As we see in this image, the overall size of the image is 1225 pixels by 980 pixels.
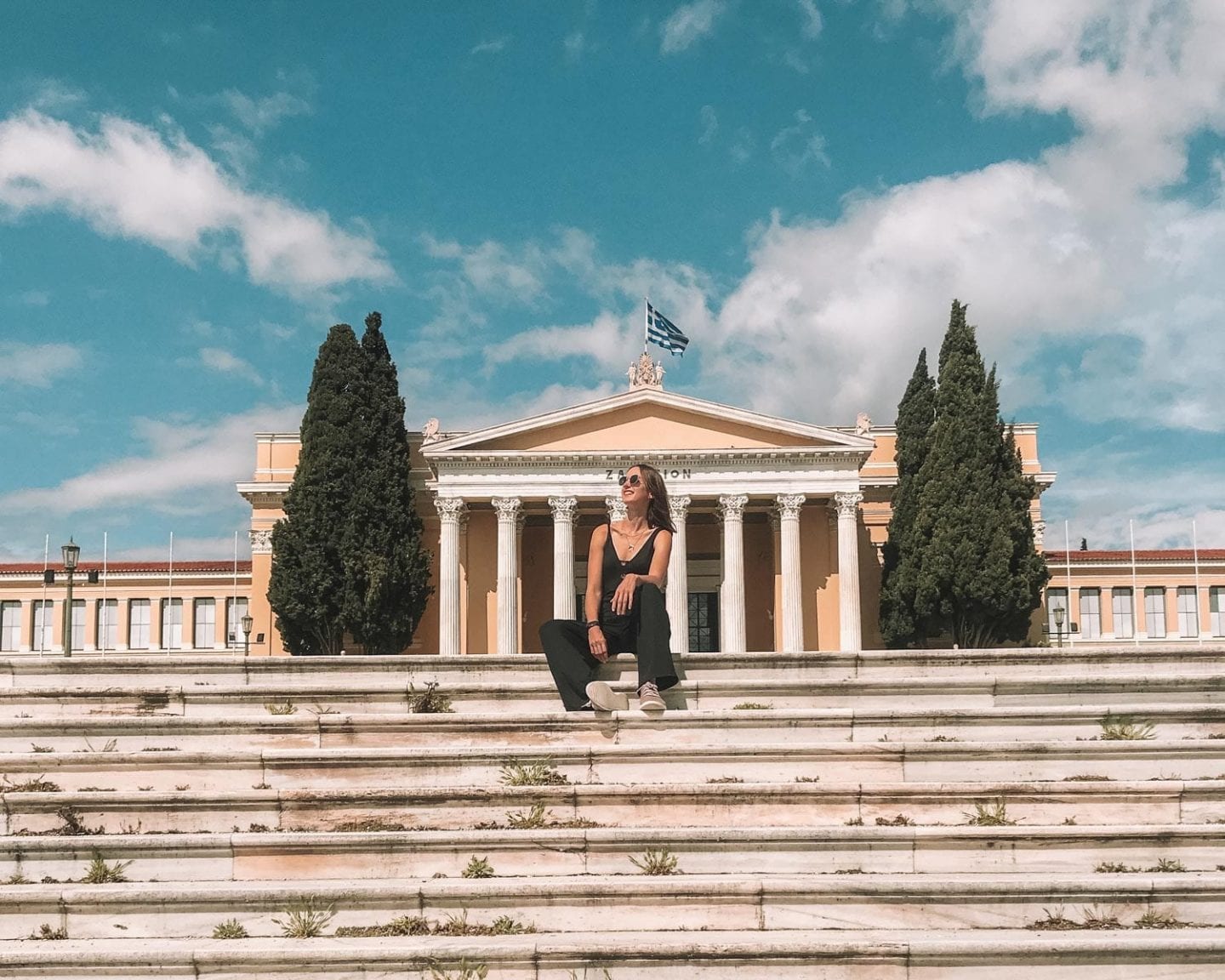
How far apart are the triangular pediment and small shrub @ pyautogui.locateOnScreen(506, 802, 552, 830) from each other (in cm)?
3732

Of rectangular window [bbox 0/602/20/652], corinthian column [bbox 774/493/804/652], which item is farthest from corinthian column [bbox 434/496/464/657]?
rectangular window [bbox 0/602/20/652]

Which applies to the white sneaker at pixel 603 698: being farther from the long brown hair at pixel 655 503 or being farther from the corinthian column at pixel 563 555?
the corinthian column at pixel 563 555

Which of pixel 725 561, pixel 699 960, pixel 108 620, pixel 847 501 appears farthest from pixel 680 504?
pixel 699 960

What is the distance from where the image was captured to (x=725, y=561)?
149ft

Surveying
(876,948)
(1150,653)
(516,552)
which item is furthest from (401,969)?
(516,552)

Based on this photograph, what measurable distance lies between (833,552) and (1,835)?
42.6m

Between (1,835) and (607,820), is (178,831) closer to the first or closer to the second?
(1,835)

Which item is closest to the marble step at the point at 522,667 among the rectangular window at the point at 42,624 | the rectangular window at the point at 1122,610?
the rectangular window at the point at 1122,610

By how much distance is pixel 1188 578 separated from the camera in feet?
183

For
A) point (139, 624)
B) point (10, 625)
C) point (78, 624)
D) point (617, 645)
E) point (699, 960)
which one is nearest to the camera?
point (699, 960)

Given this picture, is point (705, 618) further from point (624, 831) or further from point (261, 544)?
point (624, 831)

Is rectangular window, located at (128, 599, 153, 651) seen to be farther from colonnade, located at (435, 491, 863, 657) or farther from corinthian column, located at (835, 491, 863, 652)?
corinthian column, located at (835, 491, 863, 652)

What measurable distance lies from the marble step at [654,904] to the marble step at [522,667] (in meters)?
3.72

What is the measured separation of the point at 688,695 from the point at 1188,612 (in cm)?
5150
